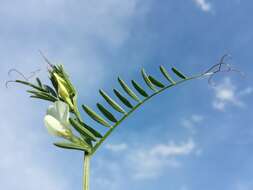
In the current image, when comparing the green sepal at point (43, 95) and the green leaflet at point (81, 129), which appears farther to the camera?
the green sepal at point (43, 95)

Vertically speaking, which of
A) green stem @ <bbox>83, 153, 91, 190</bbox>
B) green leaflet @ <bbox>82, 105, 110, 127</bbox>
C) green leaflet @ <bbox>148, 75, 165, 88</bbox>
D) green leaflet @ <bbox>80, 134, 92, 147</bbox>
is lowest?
green stem @ <bbox>83, 153, 91, 190</bbox>

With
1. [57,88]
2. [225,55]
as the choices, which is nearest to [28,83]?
[57,88]

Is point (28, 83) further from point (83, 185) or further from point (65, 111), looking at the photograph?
point (83, 185)

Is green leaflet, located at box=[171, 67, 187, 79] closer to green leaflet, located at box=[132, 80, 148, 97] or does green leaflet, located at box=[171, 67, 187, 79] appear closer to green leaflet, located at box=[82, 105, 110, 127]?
green leaflet, located at box=[132, 80, 148, 97]

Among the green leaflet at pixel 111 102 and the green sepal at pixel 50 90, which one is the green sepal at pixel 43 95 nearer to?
the green sepal at pixel 50 90

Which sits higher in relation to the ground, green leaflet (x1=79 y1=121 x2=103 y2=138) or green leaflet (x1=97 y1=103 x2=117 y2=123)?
green leaflet (x1=97 y1=103 x2=117 y2=123)

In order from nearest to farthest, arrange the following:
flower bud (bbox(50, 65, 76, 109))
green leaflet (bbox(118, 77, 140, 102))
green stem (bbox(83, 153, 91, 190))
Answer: green stem (bbox(83, 153, 91, 190)) → flower bud (bbox(50, 65, 76, 109)) → green leaflet (bbox(118, 77, 140, 102))

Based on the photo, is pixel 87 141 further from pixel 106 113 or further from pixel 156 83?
pixel 156 83

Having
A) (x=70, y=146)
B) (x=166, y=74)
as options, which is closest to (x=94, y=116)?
(x=70, y=146)
